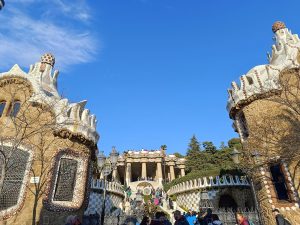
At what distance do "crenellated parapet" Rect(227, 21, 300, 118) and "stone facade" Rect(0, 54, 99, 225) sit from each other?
8874mm

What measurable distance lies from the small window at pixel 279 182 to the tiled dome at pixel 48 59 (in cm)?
1486

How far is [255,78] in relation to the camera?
49.5ft

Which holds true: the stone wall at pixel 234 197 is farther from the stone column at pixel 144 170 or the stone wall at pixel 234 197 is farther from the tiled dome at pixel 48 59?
the stone column at pixel 144 170

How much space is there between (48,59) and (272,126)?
14.4 metres

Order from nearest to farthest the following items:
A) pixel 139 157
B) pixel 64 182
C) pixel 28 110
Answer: pixel 64 182 → pixel 28 110 → pixel 139 157

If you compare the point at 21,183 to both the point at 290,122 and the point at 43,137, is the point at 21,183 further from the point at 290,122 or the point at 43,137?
the point at 290,122

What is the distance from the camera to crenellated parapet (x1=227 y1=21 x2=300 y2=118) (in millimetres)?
14328

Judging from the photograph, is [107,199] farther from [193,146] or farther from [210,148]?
[193,146]

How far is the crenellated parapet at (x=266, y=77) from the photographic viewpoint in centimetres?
1433

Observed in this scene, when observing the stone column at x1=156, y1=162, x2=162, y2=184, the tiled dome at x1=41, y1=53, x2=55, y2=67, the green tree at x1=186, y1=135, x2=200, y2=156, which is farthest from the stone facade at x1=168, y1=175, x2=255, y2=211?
the green tree at x1=186, y1=135, x2=200, y2=156

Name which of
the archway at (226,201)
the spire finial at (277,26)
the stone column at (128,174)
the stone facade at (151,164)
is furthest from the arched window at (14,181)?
the stone facade at (151,164)

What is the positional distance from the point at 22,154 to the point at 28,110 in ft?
7.53

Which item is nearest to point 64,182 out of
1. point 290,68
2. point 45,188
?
point 45,188

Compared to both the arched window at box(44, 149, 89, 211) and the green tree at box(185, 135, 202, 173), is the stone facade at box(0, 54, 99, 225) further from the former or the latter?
the green tree at box(185, 135, 202, 173)
